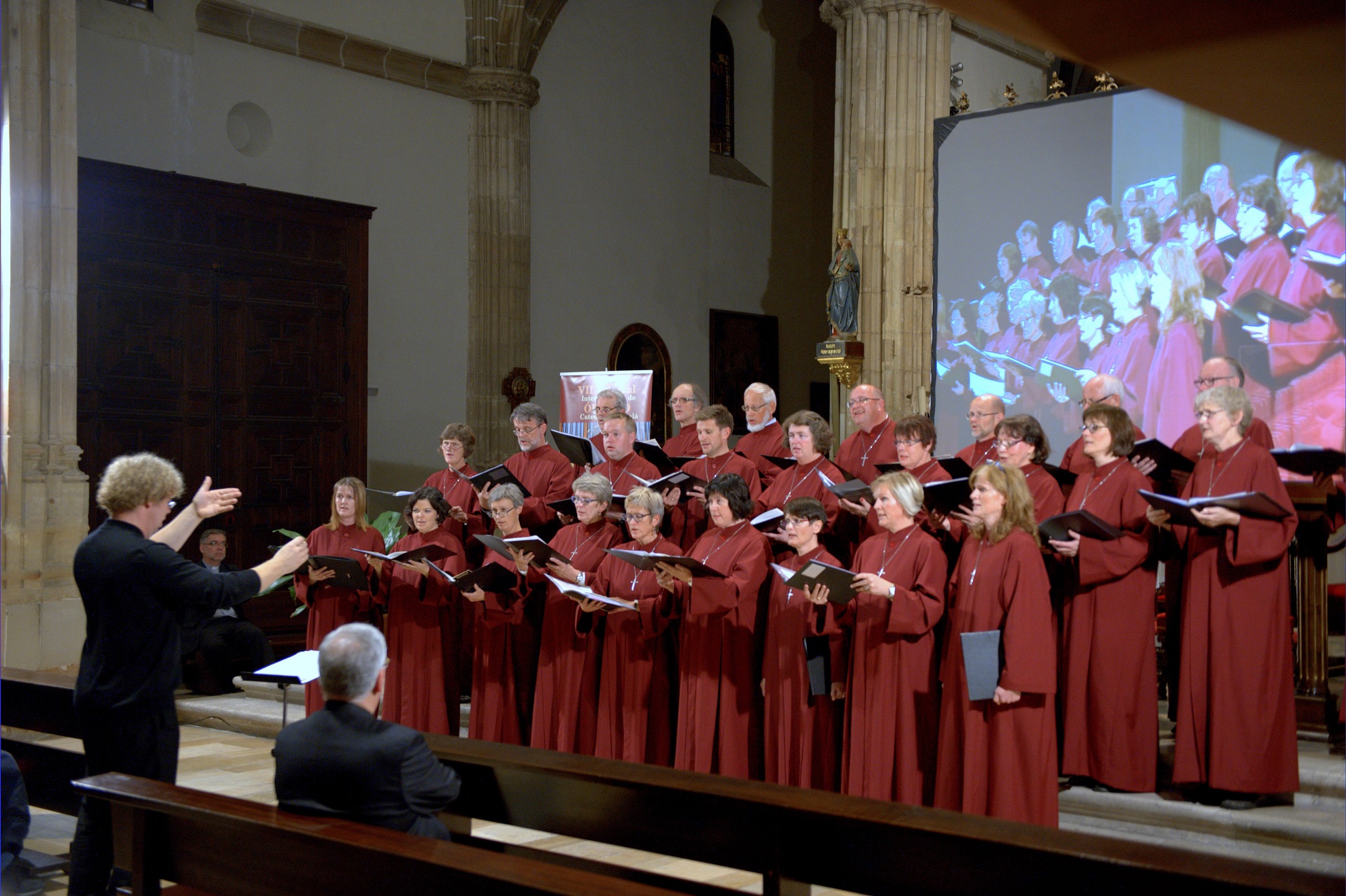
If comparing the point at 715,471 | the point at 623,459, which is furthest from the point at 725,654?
the point at 623,459

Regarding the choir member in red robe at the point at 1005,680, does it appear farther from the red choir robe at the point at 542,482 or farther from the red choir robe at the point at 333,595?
the red choir robe at the point at 333,595

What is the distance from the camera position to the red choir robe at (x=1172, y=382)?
859cm

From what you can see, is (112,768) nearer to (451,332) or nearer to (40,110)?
(40,110)

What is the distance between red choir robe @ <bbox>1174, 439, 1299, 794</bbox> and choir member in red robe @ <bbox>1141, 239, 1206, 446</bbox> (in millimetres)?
4228

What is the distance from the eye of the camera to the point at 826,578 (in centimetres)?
441

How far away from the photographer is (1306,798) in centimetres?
466

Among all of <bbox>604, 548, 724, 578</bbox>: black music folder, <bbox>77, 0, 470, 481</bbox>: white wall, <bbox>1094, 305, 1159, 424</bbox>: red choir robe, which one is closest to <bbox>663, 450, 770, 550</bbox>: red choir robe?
<bbox>604, 548, 724, 578</bbox>: black music folder

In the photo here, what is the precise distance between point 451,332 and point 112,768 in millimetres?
9232

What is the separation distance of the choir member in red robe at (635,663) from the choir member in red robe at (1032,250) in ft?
17.1

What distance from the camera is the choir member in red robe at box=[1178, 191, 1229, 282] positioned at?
27.6 ft

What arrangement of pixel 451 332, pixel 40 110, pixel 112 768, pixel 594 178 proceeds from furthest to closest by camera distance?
1. pixel 594 178
2. pixel 451 332
3. pixel 40 110
4. pixel 112 768

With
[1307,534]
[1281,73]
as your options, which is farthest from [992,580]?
[1281,73]

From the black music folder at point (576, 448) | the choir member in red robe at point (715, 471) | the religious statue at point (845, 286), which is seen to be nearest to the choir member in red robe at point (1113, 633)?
the choir member in red robe at point (715, 471)

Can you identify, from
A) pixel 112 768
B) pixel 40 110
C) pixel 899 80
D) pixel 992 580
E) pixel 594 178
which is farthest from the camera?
pixel 594 178
